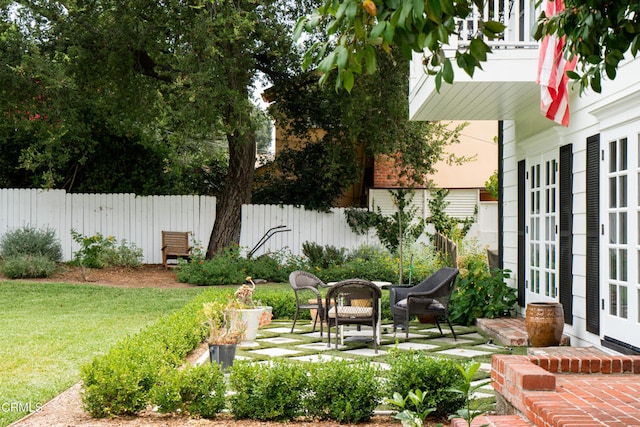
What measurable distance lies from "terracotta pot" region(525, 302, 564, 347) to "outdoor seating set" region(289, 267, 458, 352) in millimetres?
1269

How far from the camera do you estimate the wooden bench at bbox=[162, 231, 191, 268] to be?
18172 mm

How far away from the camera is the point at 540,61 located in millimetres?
6957

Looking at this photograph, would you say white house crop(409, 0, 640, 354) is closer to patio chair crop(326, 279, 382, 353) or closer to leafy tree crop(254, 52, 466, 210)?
patio chair crop(326, 279, 382, 353)

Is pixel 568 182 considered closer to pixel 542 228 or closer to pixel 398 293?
pixel 542 228

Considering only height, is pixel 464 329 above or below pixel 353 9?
below

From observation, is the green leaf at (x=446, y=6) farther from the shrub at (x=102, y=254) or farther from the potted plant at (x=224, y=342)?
the shrub at (x=102, y=254)

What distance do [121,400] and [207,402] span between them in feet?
1.93

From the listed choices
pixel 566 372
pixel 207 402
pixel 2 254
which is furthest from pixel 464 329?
pixel 2 254

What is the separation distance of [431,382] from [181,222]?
14419 mm

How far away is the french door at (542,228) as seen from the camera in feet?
29.7

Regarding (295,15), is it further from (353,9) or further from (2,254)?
(353,9)

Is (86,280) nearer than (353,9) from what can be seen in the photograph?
No

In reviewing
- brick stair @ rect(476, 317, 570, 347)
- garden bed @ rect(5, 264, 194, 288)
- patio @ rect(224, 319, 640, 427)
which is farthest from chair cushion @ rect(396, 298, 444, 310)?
garden bed @ rect(5, 264, 194, 288)

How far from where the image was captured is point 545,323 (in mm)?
7648
